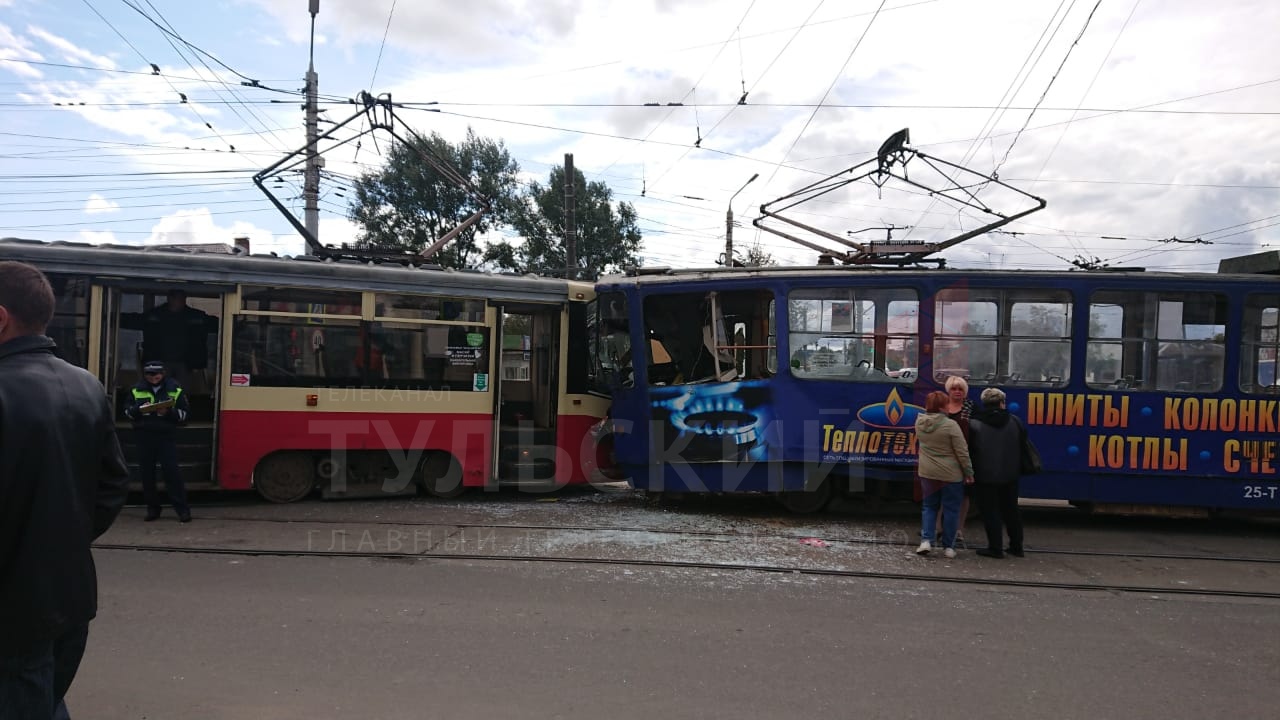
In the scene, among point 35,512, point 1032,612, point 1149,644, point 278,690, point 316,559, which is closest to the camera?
point 35,512

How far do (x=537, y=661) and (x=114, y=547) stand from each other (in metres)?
4.78

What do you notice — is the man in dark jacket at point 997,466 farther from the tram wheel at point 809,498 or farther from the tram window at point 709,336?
the tram window at point 709,336

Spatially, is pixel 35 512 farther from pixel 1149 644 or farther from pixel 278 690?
pixel 1149 644

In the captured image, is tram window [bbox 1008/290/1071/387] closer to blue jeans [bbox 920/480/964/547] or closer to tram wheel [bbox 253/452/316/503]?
blue jeans [bbox 920/480/964/547]

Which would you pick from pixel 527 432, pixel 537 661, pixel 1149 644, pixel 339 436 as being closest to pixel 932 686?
pixel 1149 644

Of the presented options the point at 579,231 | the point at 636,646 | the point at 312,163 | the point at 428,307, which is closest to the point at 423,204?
the point at 579,231

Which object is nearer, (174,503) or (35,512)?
(35,512)

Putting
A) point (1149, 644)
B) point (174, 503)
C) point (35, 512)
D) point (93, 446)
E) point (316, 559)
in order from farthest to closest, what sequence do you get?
point (174, 503) → point (316, 559) → point (1149, 644) → point (93, 446) → point (35, 512)

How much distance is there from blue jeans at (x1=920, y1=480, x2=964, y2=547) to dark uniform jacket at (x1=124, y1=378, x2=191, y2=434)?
24.5 feet

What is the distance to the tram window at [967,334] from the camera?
876cm

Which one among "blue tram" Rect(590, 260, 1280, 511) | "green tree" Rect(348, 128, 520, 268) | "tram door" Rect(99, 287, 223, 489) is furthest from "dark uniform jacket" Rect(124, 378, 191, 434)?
"green tree" Rect(348, 128, 520, 268)

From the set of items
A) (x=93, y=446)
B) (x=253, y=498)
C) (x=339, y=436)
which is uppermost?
(x=93, y=446)

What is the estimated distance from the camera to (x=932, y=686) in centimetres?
441

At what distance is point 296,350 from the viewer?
9.20 metres
